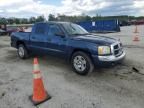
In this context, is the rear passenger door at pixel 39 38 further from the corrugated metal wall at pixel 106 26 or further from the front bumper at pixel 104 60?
the corrugated metal wall at pixel 106 26

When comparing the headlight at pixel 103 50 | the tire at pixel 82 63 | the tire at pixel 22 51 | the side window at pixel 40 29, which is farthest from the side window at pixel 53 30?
the tire at pixel 22 51

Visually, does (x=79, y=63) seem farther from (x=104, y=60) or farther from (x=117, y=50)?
(x=117, y=50)

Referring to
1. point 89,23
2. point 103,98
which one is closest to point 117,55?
point 103,98

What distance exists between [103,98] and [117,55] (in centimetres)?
204

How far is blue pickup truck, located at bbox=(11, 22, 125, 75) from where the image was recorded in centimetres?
587

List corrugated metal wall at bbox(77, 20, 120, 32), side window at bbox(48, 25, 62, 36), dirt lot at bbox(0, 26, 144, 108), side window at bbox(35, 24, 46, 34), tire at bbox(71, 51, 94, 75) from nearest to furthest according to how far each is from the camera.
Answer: dirt lot at bbox(0, 26, 144, 108) < tire at bbox(71, 51, 94, 75) < side window at bbox(48, 25, 62, 36) < side window at bbox(35, 24, 46, 34) < corrugated metal wall at bbox(77, 20, 120, 32)

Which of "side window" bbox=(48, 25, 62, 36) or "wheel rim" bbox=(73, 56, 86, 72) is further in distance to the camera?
"side window" bbox=(48, 25, 62, 36)

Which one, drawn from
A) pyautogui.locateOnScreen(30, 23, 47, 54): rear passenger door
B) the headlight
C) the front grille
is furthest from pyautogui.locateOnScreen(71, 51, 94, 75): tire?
pyautogui.locateOnScreen(30, 23, 47, 54): rear passenger door

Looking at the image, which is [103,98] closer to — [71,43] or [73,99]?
[73,99]

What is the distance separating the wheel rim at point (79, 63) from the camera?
6148 mm

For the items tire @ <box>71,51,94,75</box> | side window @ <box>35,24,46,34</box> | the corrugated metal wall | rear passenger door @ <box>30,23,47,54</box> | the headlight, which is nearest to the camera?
the headlight

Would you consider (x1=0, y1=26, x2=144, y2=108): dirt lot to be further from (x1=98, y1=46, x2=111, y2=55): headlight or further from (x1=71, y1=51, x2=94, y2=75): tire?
(x1=98, y1=46, x2=111, y2=55): headlight

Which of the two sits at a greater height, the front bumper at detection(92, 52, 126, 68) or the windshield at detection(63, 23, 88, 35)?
the windshield at detection(63, 23, 88, 35)

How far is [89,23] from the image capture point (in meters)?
26.2
